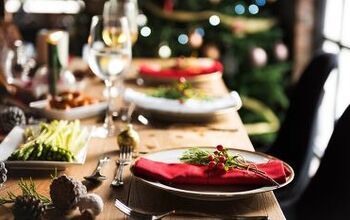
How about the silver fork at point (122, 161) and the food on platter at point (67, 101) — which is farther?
the food on platter at point (67, 101)

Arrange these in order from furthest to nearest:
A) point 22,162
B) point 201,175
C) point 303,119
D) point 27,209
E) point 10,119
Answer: point 303,119 → point 10,119 → point 22,162 → point 201,175 → point 27,209

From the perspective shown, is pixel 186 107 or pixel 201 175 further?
pixel 186 107

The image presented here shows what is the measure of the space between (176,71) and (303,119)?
1.72 ft

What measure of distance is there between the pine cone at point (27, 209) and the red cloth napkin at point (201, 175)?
0.22 meters

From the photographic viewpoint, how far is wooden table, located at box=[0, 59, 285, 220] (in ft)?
3.24

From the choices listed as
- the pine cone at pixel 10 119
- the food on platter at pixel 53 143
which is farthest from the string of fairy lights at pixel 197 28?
the food on platter at pixel 53 143

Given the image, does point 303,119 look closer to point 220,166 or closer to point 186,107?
point 186,107

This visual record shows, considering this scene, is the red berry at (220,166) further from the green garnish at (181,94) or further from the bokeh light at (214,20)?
the bokeh light at (214,20)

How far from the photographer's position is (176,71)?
2.26 metres

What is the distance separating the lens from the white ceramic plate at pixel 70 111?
159cm

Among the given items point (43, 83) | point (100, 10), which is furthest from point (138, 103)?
point (100, 10)

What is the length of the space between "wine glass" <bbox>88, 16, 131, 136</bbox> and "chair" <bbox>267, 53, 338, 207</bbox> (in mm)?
750

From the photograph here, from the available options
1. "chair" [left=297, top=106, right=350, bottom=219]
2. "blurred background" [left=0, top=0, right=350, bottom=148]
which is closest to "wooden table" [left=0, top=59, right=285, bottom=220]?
"chair" [left=297, top=106, right=350, bottom=219]

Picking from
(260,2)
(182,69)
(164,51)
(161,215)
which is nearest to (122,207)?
(161,215)
